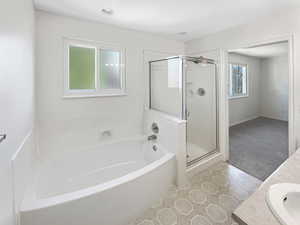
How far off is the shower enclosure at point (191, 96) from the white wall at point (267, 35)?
409 mm

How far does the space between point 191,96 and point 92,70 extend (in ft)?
5.63

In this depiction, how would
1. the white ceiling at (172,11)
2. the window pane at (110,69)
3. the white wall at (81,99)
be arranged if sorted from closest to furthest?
1. the white ceiling at (172,11)
2. the white wall at (81,99)
3. the window pane at (110,69)

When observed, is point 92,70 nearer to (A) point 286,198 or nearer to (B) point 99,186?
(B) point 99,186

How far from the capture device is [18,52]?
1262mm

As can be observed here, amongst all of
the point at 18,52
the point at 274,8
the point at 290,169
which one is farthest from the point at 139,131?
the point at 274,8

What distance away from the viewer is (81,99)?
243 centimetres

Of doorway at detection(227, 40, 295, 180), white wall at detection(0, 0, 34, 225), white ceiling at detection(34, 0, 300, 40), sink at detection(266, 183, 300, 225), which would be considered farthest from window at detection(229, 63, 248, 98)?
white wall at detection(0, 0, 34, 225)

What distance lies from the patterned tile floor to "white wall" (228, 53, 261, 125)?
3386 millimetres

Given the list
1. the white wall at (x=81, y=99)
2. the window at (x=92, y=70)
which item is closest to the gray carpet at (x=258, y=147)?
the white wall at (x=81, y=99)

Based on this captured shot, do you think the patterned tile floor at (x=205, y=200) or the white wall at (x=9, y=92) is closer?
the white wall at (x=9, y=92)

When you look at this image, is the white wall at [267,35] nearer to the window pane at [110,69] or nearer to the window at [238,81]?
the window pane at [110,69]

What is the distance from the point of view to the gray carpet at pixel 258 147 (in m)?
2.56

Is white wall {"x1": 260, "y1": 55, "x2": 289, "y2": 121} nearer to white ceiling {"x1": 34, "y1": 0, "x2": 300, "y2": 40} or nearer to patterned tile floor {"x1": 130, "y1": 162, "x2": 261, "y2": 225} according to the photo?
white ceiling {"x1": 34, "y1": 0, "x2": 300, "y2": 40}

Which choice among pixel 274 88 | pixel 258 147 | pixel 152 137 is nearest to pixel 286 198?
pixel 152 137
